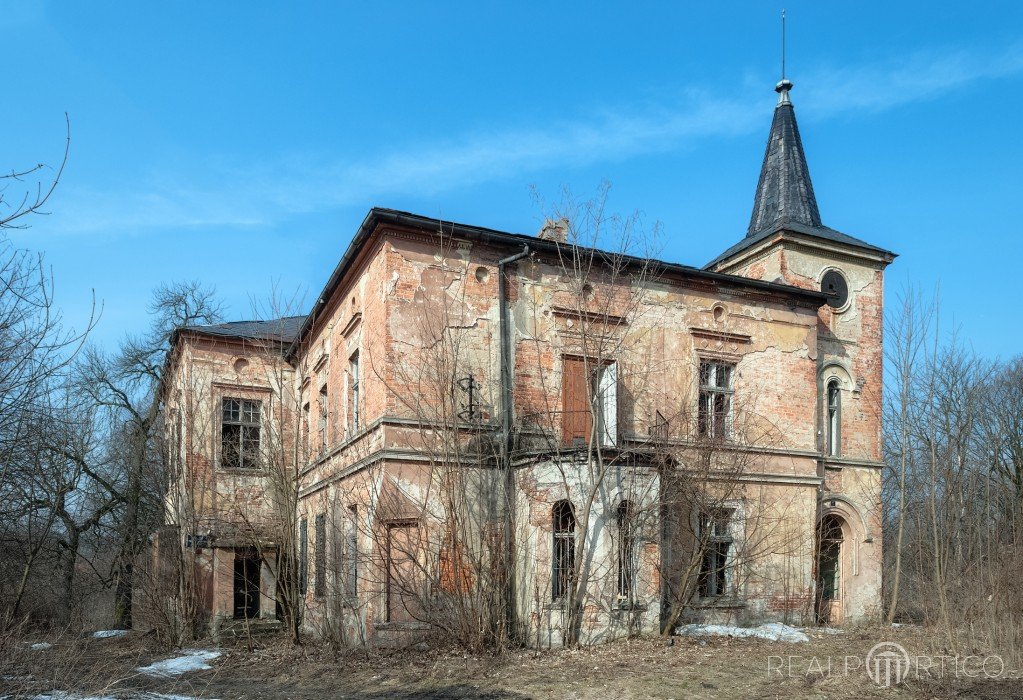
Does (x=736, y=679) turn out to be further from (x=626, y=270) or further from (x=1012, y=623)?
(x=626, y=270)

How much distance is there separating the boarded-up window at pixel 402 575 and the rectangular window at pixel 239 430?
9445 mm

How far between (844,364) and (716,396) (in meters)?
4.25

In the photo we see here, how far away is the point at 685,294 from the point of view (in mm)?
17703

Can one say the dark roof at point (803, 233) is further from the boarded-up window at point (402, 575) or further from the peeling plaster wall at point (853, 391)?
the boarded-up window at point (402, 575)

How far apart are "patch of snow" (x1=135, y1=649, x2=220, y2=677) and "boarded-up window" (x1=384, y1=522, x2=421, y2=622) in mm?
3571

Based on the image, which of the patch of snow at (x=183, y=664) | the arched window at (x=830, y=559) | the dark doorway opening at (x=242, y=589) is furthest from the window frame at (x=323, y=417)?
the arched window at (x=830, y=559)

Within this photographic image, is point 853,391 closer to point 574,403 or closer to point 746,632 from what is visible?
point 746,632

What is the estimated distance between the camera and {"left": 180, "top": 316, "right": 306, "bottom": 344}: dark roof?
74.7 feet

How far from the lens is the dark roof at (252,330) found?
22777 millimetres

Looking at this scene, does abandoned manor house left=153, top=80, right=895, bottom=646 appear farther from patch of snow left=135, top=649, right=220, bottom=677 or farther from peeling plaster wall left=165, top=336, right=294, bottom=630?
patch of snow left=135, top=649, right=220, bottom=677

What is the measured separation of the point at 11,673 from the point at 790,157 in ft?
69.2

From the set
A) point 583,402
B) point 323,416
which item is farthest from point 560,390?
point 323,416

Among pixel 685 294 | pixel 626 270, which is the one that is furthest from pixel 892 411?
pixel 626 270

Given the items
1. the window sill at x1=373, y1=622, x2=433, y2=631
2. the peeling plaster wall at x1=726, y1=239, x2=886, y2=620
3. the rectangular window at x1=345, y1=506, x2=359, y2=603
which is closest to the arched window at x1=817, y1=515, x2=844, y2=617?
the peeling plaster wall at x1=726, y1=239, x2=886, y2=620
